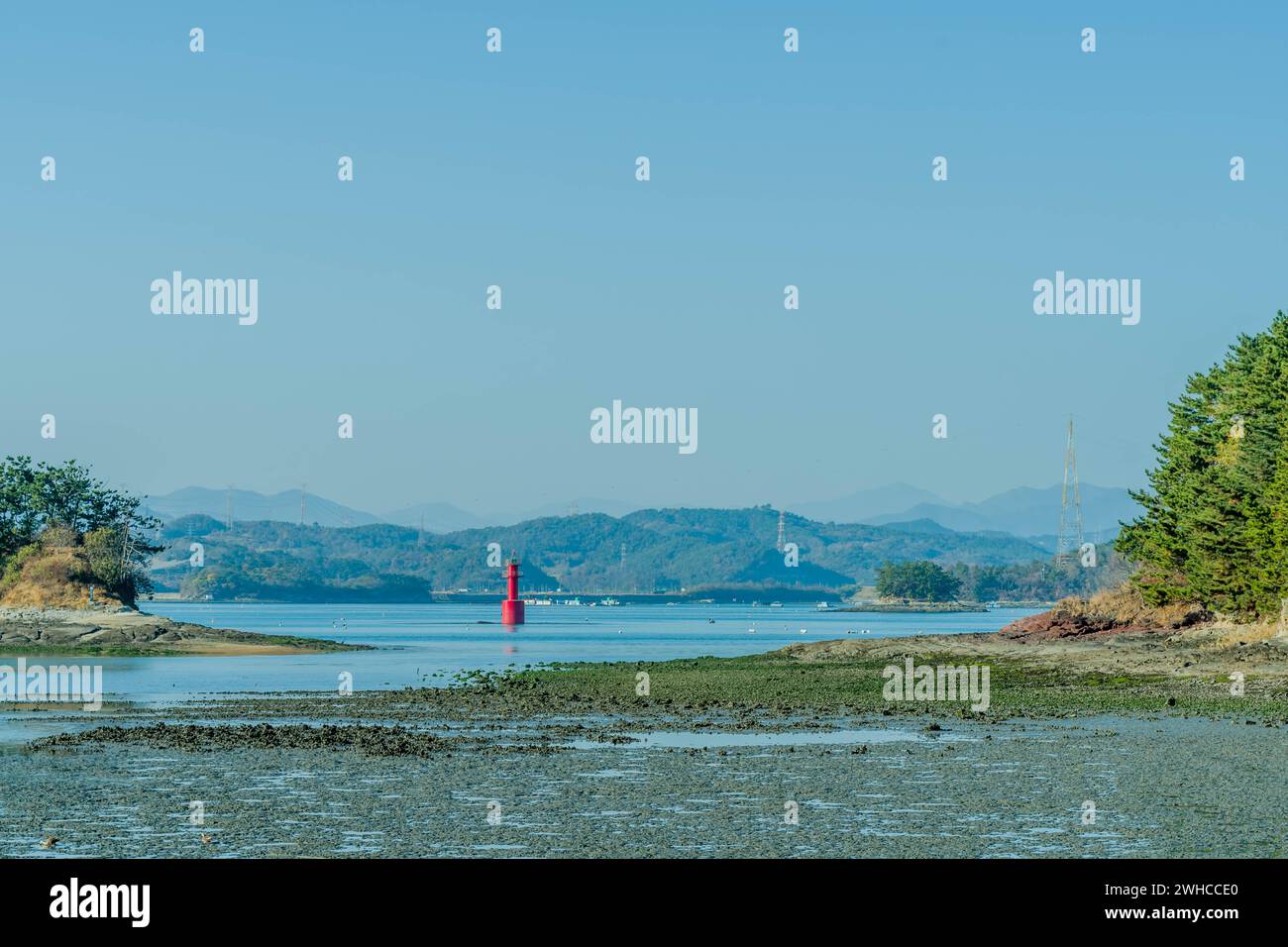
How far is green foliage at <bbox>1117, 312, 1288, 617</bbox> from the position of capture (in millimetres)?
69625

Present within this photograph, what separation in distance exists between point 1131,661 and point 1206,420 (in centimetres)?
2916

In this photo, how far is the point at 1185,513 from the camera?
80.5 meters

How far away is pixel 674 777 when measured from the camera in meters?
29.9

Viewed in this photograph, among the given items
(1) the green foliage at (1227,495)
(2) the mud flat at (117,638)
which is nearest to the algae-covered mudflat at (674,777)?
(1) the green foliage at (1227,495)

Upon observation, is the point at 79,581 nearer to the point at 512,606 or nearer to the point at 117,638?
the point at 117,638

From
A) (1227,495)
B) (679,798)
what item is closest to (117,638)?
(1227,495)

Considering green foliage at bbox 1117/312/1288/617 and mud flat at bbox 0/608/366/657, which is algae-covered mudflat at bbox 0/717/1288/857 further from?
mud flat at bbox 0/608/366/657

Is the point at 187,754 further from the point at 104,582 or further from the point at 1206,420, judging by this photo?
the point at 104,582

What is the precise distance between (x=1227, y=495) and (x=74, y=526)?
89.3 metres

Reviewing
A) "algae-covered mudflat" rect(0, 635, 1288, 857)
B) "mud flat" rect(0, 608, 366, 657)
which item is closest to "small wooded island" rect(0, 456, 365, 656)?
"mud flat" rect(0, 608, 366, 657)

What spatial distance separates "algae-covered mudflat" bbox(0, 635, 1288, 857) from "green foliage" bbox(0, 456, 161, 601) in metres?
67.9
